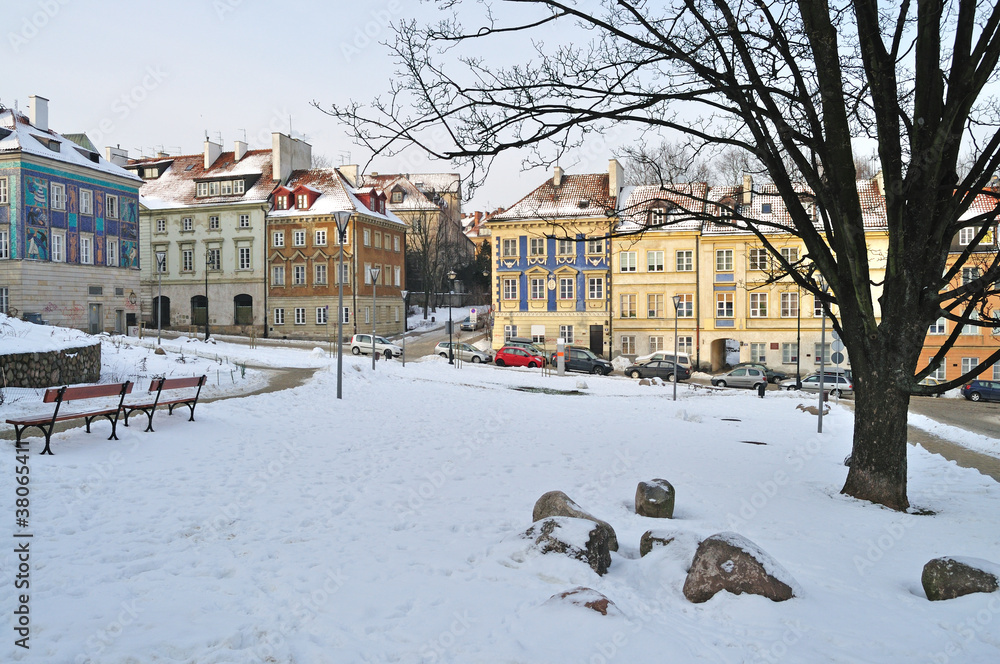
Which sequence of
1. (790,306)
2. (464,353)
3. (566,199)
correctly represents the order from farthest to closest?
1. (566,199)
2. (790,306)
3. (464,353)

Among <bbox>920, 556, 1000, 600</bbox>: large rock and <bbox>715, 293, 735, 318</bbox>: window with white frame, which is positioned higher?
<bbox>715, 293, 735, 318</bbox>: window with white frame

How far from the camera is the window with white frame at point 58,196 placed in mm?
38000

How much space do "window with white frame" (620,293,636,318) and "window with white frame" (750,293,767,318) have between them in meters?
7.56

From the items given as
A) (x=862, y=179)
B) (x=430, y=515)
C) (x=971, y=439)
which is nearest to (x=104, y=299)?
(x=430, y=515)

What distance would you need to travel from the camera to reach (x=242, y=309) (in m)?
52.6

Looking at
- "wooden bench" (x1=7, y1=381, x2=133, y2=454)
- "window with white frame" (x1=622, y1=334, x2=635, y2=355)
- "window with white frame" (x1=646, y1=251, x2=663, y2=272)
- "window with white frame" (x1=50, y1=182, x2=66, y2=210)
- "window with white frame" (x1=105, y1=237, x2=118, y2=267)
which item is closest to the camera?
"wooden bench" (x1=7, y1=381, x2=133, y2=454)

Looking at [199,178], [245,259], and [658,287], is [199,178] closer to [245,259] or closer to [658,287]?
[245,259]

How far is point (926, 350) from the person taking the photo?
42.3 m

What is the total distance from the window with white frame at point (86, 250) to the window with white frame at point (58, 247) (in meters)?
1.18

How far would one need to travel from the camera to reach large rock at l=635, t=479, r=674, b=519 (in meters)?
8.01

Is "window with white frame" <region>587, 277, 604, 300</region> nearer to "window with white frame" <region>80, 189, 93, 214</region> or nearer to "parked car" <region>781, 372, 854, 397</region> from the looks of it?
"parked car" <region>781, 372, 854, 397</region>

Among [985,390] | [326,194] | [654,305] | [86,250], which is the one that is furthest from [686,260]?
[86,250]

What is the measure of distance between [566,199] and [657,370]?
15.9m

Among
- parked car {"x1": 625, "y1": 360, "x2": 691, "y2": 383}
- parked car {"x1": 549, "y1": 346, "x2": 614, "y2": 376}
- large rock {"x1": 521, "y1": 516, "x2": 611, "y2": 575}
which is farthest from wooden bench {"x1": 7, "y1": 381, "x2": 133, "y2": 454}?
parked car {"x1": 625, "y1": 360, "x2": 691, "y2": 383}
